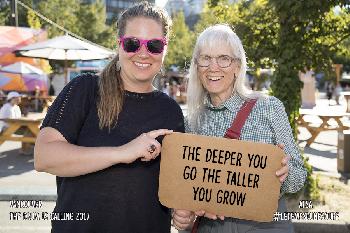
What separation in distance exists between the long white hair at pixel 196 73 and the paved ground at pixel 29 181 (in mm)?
3120

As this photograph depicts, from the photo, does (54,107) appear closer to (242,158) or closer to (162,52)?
(162,52)

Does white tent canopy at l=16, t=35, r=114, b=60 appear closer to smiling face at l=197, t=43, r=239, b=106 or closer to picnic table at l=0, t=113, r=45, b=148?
picnic table at l=0, t=113, r=45, b=148

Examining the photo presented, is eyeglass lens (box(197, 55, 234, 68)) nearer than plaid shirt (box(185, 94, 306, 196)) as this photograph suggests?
No

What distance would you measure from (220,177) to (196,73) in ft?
2.32

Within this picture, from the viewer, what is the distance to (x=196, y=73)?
2.73 m

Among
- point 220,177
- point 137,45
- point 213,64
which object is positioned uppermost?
point 137,45

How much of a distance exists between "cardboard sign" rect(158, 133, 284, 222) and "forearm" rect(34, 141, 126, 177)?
1.13ft

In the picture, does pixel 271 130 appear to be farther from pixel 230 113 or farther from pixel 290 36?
pixel 290 36

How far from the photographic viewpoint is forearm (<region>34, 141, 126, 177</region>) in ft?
6.60

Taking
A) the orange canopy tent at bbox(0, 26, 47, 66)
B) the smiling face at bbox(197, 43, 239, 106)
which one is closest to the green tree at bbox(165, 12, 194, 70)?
the orange canopy tent at bbox(0, 26, 47, 66)

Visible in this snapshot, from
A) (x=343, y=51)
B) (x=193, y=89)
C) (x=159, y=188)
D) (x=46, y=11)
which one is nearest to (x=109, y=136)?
(x=159, y=188)

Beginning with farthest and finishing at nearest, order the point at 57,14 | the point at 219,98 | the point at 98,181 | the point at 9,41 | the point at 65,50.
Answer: the point at 57,14
the point at 9,41
the point at 65,50
the point at 219,98
the point at 98,181

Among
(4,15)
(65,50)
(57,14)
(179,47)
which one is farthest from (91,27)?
(65,50)

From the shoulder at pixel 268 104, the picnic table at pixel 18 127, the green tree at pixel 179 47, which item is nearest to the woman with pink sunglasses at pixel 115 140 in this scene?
the shoulder at pixel 268 104
